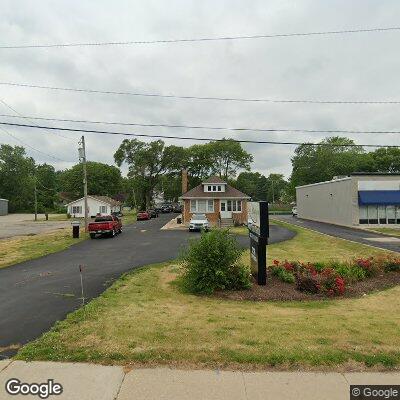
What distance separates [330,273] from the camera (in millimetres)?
12172

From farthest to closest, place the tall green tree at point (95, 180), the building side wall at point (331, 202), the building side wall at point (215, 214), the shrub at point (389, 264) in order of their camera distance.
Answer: the tall green tree at point (95, 180) < the building side wall at point (215, 214) < the building side wall at point (331, 202) < the shrub at point (389, 264)

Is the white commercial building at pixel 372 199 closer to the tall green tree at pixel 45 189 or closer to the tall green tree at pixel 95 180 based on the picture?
the tall green tree at pixel 95 180

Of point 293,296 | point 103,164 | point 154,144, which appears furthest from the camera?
point 103,164

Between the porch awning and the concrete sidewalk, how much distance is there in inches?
1502

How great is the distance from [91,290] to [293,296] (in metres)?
6.28

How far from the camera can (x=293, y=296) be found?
1098cm

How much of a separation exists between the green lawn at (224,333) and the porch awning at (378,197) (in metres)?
31.8

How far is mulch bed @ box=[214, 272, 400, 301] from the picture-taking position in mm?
10805

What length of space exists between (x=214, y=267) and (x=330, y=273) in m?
4.05

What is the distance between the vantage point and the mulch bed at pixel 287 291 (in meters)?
10.8

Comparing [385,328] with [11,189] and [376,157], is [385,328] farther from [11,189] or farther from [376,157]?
[11,189]

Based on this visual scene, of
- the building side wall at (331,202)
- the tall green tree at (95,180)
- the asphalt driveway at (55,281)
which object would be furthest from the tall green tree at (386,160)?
the asphalt driveway at (55,281)

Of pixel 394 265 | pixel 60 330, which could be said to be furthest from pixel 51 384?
pixel 394 265

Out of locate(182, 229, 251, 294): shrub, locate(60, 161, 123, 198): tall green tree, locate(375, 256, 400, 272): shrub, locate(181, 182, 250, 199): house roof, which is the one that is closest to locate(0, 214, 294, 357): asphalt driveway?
locate(182, 229, 251, 294): shrub
